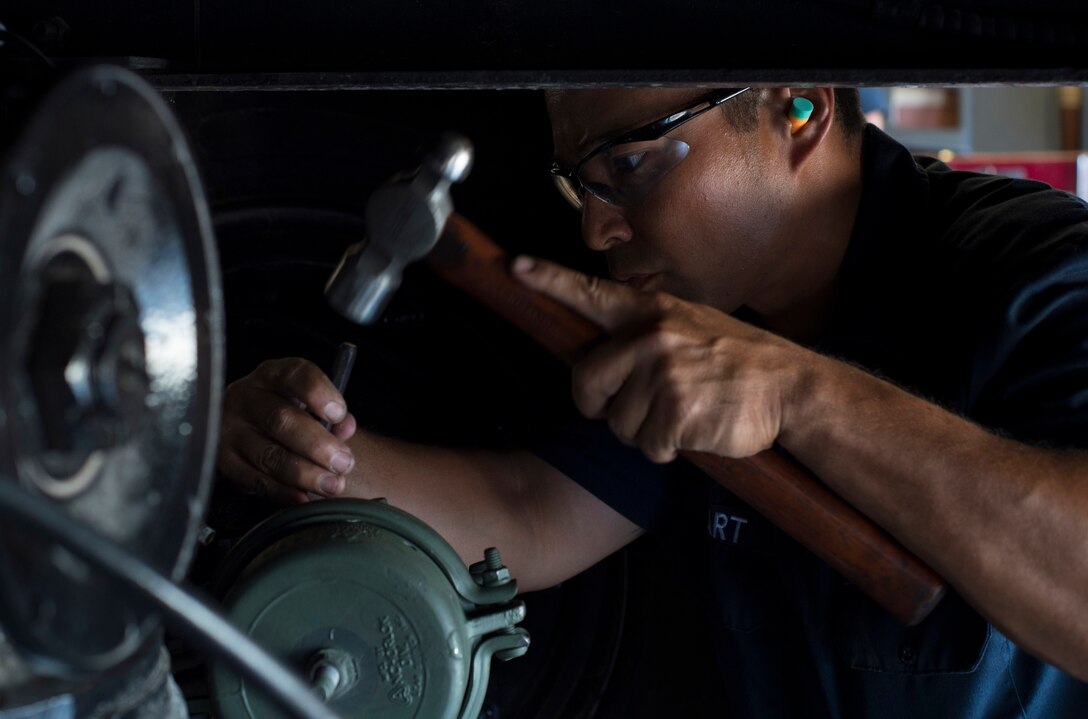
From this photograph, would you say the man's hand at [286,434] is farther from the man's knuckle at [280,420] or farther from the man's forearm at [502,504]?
the man's forearm at [502,504]

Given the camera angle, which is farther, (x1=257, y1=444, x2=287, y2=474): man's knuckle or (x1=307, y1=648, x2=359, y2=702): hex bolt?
(x1=257, y1=444, x2=287, y2=474): man's knuckle

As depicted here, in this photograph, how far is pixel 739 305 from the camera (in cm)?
126

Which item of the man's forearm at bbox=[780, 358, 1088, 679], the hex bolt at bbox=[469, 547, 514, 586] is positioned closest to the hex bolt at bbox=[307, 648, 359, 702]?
the hex bolt at bbox=[469, 547, 514, 586]

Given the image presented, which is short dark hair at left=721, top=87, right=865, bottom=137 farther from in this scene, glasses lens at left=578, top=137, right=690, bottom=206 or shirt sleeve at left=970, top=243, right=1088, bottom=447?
shirt sleeve at left=970, top=243, right=1088, bottom=447

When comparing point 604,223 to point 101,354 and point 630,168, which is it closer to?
point 630,168

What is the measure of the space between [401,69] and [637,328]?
285 millimetres

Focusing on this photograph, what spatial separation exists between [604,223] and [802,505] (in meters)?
0.39

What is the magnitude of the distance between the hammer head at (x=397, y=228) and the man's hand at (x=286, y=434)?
0.92ft

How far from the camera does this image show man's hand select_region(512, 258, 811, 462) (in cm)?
84

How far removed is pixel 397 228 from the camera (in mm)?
784

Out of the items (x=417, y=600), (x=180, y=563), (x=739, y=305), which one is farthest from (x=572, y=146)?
(x=180, y=563)

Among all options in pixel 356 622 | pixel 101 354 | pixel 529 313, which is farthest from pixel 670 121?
pixel 101 354

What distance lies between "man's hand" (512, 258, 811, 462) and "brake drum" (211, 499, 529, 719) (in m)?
0.19

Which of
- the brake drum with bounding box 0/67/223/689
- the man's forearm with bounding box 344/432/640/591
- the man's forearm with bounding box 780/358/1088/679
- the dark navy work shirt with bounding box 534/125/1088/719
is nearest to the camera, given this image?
the brake drum with bounding box 0/67/223/689
